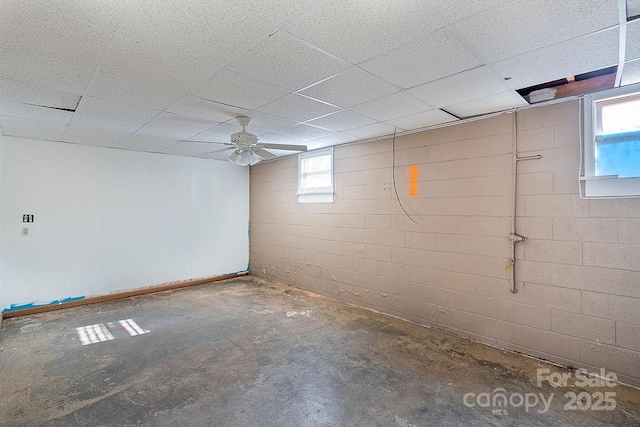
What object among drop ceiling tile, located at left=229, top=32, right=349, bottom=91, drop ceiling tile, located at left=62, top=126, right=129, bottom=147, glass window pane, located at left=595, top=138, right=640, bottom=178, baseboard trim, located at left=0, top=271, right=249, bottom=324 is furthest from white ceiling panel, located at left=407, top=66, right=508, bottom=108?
baseboard trim, located at left=0, top=271, right=249, bottom=324

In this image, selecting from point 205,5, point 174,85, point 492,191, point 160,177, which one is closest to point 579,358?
point 492,191

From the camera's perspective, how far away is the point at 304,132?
3.81 m

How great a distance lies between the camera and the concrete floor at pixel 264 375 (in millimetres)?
2006

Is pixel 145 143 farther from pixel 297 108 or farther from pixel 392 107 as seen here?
pixel 392 107

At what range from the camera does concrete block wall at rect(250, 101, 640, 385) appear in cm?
242

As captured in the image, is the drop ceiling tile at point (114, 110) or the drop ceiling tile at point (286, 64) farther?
the drop ceiling tile at point (114, 110)

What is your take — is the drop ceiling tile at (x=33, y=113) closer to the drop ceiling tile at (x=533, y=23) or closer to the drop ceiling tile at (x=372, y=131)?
the drop ceiling tile at (x=372, y=131)

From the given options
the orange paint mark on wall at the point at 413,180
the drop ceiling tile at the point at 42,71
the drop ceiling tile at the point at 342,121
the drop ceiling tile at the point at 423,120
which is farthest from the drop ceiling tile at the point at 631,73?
the drop ceiling tile at the point at 42,71

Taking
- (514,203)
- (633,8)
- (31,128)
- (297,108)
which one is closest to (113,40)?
(297,108)

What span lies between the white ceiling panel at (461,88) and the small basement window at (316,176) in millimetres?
2177

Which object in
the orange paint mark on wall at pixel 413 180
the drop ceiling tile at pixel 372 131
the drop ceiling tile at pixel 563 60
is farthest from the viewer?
the orange paint mark on wall at pixel 413 180

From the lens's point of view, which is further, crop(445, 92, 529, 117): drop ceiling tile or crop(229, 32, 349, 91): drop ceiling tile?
crop(445, 92, 529, 117): drop ceiling tile

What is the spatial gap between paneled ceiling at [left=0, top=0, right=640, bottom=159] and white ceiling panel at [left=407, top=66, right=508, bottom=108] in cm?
1

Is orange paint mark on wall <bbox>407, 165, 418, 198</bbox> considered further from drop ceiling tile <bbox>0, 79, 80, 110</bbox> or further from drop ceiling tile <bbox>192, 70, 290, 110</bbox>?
drop ceiling tile <bbox>0, 79, 80, 110</bbox>
